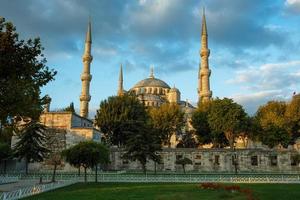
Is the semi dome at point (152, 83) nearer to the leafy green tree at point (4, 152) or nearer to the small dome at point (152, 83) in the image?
the small dome at point (152, 83)

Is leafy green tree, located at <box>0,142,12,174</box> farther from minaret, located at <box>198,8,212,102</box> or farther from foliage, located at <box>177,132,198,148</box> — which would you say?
minaret, located at <box>198,8,212,102</box>

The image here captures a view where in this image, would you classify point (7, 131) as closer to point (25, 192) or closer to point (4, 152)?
point (25, 192)

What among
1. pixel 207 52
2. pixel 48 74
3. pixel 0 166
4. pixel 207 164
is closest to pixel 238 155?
pixel 207 164

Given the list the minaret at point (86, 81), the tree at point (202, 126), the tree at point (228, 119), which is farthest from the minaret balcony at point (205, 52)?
the minaret at point (86, 81)

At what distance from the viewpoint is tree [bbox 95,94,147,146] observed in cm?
5312

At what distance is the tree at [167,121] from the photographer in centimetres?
5784

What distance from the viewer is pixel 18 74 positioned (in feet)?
64.5

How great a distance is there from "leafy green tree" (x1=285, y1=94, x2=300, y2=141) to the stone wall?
6.75 m

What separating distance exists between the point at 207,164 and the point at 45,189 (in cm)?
3149

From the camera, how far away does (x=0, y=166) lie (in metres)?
45.4

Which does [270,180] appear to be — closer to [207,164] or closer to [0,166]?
[207,164]

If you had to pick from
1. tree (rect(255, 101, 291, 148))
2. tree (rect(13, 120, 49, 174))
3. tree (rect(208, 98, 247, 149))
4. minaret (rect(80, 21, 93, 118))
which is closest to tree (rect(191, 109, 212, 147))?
tree (rect(208, 98, 247, 149))

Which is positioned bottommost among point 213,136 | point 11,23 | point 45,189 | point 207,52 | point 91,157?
point 45,189

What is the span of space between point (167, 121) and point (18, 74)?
3992 centimetres
